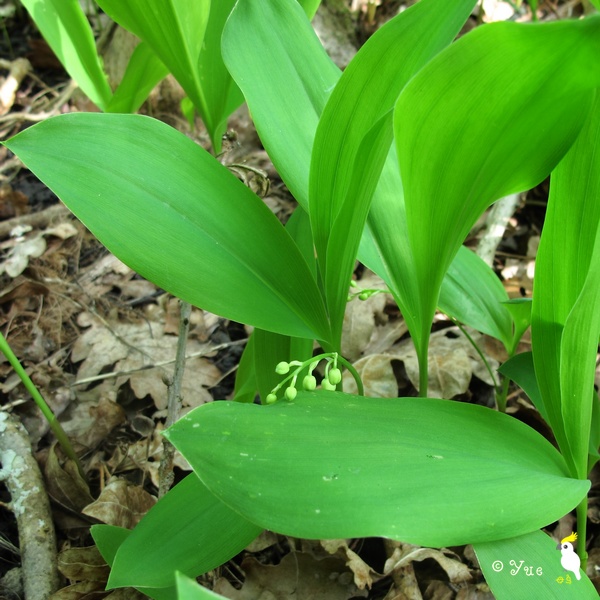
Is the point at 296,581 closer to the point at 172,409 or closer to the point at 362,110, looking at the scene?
the point at 172,409

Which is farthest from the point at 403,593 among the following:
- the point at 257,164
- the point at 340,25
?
the point at 340,25

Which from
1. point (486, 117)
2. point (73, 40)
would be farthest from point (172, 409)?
point (73, 40)

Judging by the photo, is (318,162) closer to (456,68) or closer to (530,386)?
(456,68)

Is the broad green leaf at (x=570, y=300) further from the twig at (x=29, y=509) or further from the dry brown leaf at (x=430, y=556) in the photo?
the twig at (x=29, y=509)

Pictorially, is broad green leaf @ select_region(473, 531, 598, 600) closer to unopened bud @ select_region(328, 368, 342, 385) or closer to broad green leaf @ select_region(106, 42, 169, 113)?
unopened bud @ select_region(328, 368, 342, 385)

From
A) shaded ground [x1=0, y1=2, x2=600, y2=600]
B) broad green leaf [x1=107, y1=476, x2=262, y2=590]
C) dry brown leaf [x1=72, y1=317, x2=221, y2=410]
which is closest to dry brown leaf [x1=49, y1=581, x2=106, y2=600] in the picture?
shaded ground [x1=0, y1=2, x2=600, y2=600]

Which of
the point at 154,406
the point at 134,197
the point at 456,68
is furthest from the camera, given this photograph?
the point at 154,406

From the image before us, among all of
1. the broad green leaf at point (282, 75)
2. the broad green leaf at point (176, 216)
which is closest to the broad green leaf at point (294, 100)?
the broad green leaf at point (282, 75)
